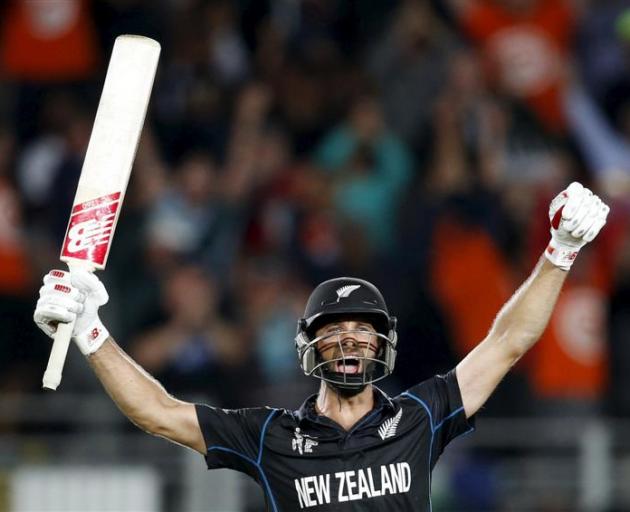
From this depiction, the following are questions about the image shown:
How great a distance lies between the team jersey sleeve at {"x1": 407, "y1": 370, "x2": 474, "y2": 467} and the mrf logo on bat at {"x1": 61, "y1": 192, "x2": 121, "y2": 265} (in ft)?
3.81

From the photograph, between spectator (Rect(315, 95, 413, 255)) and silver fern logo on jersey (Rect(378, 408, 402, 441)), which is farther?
spectator (Rect(315, 95, 413, 255))

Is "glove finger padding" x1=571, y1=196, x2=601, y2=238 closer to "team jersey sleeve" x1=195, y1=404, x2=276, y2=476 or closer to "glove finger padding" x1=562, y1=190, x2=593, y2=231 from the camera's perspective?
"glove finger padding" x1=562, y1=190, x2=593, y2=231

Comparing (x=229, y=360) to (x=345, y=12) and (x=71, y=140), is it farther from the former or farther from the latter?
(x=345, y=12)

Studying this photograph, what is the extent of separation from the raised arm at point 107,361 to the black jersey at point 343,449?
94 millimetres

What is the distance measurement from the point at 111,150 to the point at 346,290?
892 mm

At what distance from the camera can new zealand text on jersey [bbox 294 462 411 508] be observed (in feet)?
16.8

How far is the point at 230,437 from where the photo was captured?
17.3 ft

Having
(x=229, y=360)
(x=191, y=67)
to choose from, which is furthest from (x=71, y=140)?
(x=229, y=360)

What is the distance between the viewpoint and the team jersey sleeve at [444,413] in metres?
5.32

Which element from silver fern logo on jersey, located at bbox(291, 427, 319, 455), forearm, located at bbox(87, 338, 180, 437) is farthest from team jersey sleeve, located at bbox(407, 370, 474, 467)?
forearm, located at bbox(87, 338, 180, 437)

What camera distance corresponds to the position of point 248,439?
529 cm

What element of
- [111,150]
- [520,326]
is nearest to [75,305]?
[111,150]

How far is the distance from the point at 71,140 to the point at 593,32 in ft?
11.5

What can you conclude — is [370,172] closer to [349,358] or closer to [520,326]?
[520,326]
